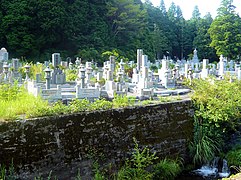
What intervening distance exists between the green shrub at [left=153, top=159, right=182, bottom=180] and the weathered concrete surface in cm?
51

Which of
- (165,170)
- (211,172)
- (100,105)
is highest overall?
(100,105)

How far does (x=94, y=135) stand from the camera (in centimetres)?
852

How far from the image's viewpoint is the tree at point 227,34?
137 ft

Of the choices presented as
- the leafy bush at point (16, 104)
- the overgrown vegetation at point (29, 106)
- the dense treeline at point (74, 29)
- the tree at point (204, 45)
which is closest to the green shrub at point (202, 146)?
the overgrown vegetation at point (29, 106)

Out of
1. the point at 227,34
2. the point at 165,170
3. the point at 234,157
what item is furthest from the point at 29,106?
the point at 227,34

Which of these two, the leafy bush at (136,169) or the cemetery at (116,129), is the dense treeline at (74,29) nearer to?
the cemetery at (116,129)

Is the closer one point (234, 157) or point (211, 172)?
point (211, 172)

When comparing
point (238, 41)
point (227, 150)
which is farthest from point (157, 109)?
point (238, 41)

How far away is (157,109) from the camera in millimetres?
10227

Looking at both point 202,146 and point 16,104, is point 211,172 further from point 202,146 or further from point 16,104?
point 16,104

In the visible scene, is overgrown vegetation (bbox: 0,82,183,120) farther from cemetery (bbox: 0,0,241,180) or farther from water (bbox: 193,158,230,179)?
water (bbox: 193,158,230,179)

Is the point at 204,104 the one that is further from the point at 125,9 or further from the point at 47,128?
the point at 125,9

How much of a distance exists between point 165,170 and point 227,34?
119 ft

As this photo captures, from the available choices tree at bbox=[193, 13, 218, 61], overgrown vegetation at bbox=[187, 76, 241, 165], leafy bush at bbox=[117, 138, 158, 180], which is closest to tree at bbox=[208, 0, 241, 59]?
tree at bbox=[193, 13, 218, 61]
